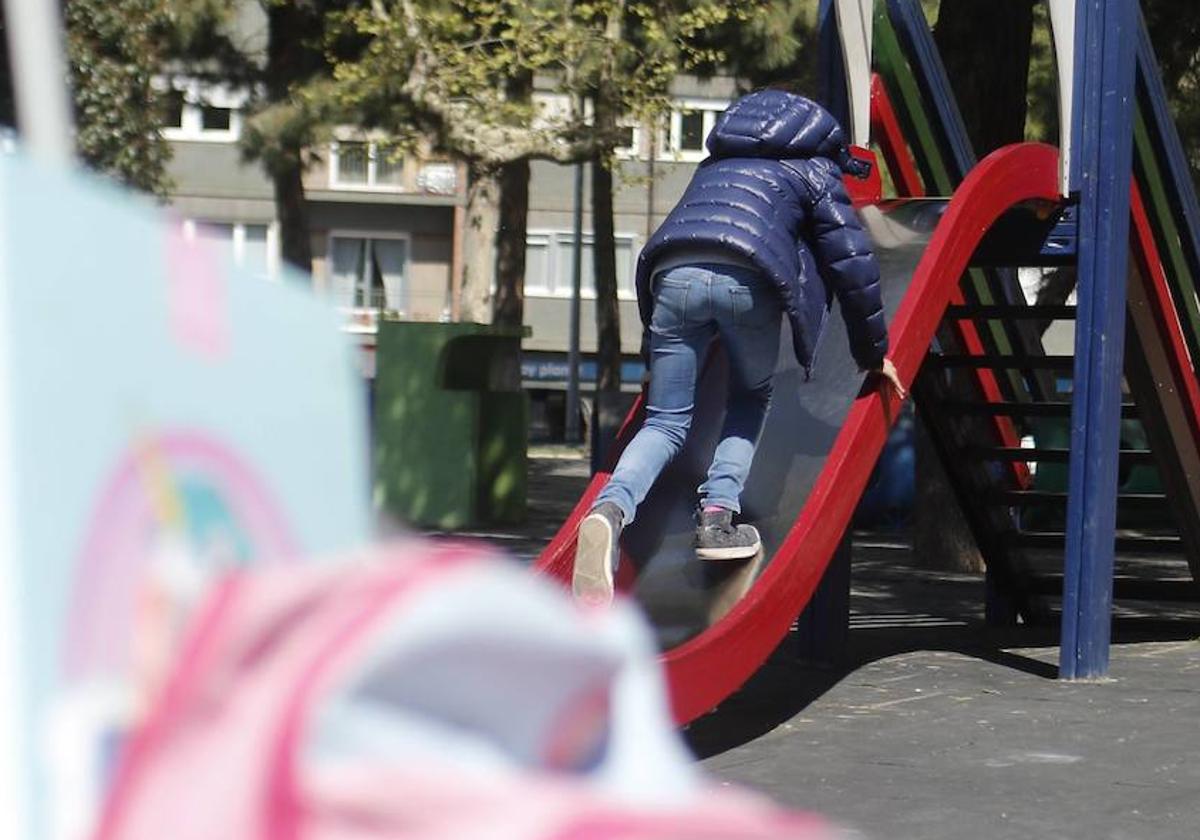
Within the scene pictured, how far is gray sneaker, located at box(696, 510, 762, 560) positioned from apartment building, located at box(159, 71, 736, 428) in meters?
43.7

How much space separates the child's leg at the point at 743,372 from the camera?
20.5ft

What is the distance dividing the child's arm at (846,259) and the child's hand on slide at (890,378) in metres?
A: 0.13

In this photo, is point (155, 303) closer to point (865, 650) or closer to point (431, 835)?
point (431, 835)

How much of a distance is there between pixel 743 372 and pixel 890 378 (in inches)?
21.7

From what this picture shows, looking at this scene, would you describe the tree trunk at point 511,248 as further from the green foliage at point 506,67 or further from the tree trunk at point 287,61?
the green foliage at point 506,67

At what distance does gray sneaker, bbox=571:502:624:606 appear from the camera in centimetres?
583

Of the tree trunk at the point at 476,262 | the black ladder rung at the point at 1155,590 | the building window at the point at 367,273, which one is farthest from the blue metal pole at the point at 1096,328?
the building window at the point at 367,273

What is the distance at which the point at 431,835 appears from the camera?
1352 millimetres

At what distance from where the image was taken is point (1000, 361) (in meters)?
8.98

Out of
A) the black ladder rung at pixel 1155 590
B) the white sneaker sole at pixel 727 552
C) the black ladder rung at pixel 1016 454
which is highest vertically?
the black ladder rung at pixel 1016 454

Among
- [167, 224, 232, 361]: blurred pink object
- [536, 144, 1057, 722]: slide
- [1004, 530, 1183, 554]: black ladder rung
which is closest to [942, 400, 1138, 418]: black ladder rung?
[1004, 530, 1183, 554]: black ladder rung

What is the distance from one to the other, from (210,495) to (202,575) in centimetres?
9

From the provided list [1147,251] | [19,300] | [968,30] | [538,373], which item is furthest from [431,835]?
[538,373]

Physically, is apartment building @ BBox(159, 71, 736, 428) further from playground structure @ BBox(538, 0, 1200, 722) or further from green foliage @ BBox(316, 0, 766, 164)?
playground structure @ BBox(538, 0, 1200, 722)
